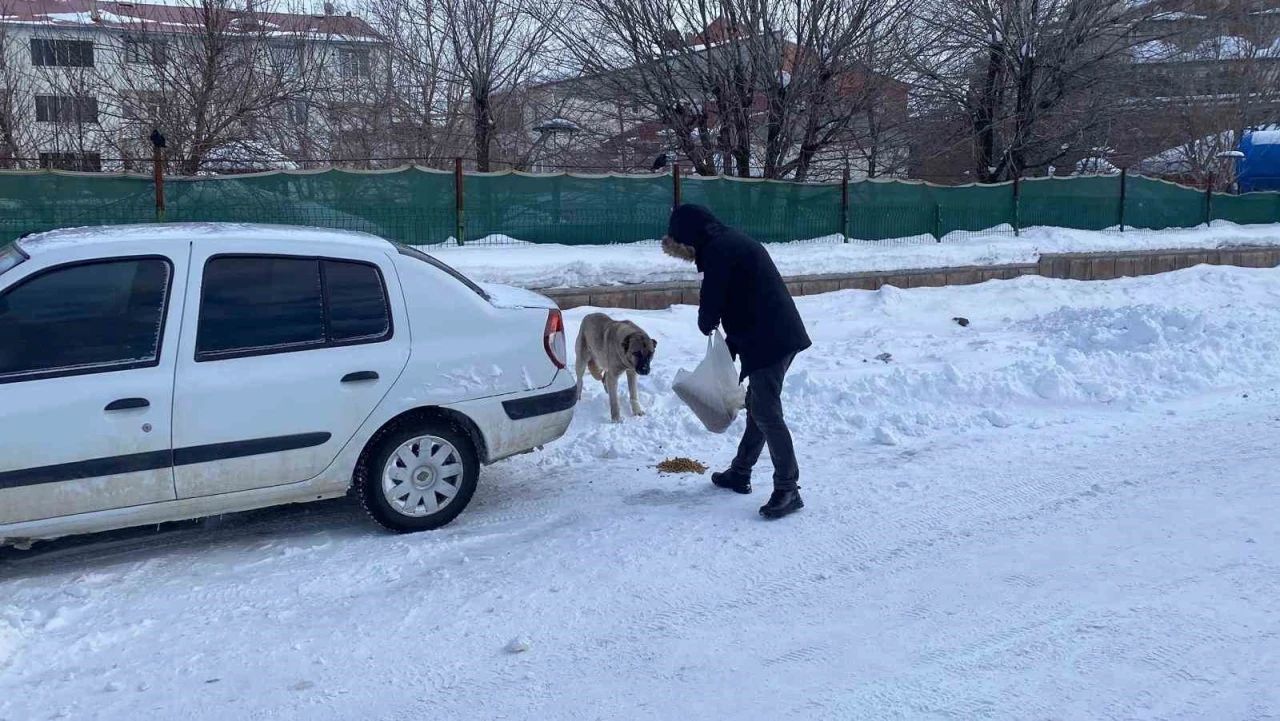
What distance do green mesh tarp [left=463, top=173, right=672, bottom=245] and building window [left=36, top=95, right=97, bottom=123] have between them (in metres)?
12.0

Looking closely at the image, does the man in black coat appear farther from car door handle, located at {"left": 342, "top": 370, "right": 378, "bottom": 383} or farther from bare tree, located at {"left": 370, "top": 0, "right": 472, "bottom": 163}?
bare tree, located at {"left": 370, "top": 0, "right": 472, "bottom": 163}

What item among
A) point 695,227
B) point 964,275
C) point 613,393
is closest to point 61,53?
point 964,275

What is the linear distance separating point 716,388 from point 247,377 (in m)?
2.57

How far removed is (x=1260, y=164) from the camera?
3097 centimetres

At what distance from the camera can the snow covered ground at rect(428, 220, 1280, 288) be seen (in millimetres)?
12508

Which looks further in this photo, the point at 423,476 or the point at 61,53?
the point at 61,53

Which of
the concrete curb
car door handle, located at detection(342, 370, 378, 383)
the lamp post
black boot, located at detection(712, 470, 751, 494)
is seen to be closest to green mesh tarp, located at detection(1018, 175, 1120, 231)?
the concrete curb

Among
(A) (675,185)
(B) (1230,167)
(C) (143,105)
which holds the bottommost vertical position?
(A) (675,185)

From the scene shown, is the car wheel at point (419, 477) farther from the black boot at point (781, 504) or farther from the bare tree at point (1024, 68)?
the bare tree at point (1024, 68)

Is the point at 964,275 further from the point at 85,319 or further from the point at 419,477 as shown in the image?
the point at 85,319

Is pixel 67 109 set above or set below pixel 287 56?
Result: below

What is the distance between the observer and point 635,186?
1511cm

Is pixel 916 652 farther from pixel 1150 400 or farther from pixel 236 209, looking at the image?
pixel 236 209

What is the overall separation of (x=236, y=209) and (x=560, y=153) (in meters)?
12.2
